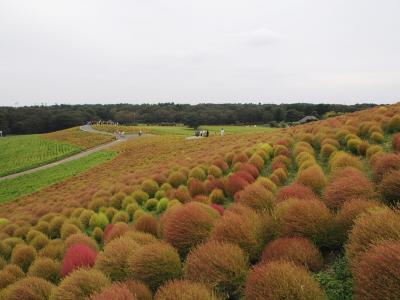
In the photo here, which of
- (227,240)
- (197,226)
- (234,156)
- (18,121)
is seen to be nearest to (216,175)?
(234,156)

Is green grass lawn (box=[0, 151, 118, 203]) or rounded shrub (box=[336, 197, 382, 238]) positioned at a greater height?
rounded shrub (box=[336, 197, 382, 238])

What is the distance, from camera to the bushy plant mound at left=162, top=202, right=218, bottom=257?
6039mm

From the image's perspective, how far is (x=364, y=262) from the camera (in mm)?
3484

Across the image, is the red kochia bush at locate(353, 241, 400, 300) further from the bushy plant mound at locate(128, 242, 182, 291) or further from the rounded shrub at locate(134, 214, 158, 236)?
the rounded shrub at locate(134, 214, 158, 236)

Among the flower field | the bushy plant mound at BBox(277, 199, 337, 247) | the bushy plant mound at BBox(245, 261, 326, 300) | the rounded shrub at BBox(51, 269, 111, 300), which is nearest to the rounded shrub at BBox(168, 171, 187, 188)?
the flower field

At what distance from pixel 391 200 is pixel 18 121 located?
12057 centimetres

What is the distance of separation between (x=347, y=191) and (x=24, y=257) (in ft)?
29.5

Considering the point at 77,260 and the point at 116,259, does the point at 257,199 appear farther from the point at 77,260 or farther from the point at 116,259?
the point at 77,260

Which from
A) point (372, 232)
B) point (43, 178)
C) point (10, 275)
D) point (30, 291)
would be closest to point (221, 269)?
point (372, 232)

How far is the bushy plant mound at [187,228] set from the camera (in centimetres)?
604

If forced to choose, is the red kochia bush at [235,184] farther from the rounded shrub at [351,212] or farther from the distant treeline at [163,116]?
the distant treeline at [163,116]

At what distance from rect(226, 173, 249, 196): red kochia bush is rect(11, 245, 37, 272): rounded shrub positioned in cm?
601

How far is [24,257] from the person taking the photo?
1009 cm

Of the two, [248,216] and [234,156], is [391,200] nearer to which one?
[248,216]
